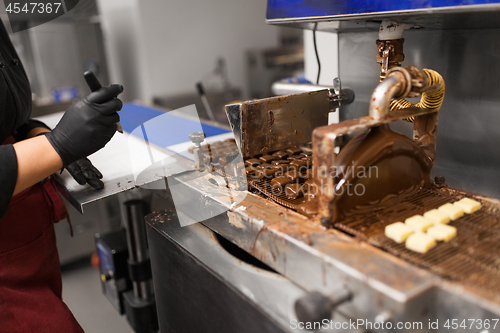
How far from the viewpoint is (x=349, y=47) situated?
1.46 meters

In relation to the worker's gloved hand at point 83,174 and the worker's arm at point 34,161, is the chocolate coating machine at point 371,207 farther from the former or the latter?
the worker's arm at point 34,161

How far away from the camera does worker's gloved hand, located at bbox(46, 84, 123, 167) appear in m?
0.93

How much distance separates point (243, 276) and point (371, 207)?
1.11 feet

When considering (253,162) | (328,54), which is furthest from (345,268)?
(328,54)

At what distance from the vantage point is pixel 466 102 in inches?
45.4

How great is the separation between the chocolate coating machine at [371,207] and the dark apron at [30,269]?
35cm

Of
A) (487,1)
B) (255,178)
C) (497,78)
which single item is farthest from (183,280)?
(497,78)

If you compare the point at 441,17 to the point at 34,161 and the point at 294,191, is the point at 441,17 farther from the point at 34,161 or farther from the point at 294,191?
the point at 34,161

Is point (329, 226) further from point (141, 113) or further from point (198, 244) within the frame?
point (141, 113)

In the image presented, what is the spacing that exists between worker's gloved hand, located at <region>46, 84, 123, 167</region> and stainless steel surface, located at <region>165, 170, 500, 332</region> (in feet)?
1.18

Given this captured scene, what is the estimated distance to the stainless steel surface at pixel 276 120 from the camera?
100cm

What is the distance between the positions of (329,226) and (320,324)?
0.67 ft

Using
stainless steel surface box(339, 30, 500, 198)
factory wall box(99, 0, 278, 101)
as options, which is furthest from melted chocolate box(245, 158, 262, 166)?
factory wall box(99, 0, 278, 101)

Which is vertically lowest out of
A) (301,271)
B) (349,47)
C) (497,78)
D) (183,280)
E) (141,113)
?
(183,280)
